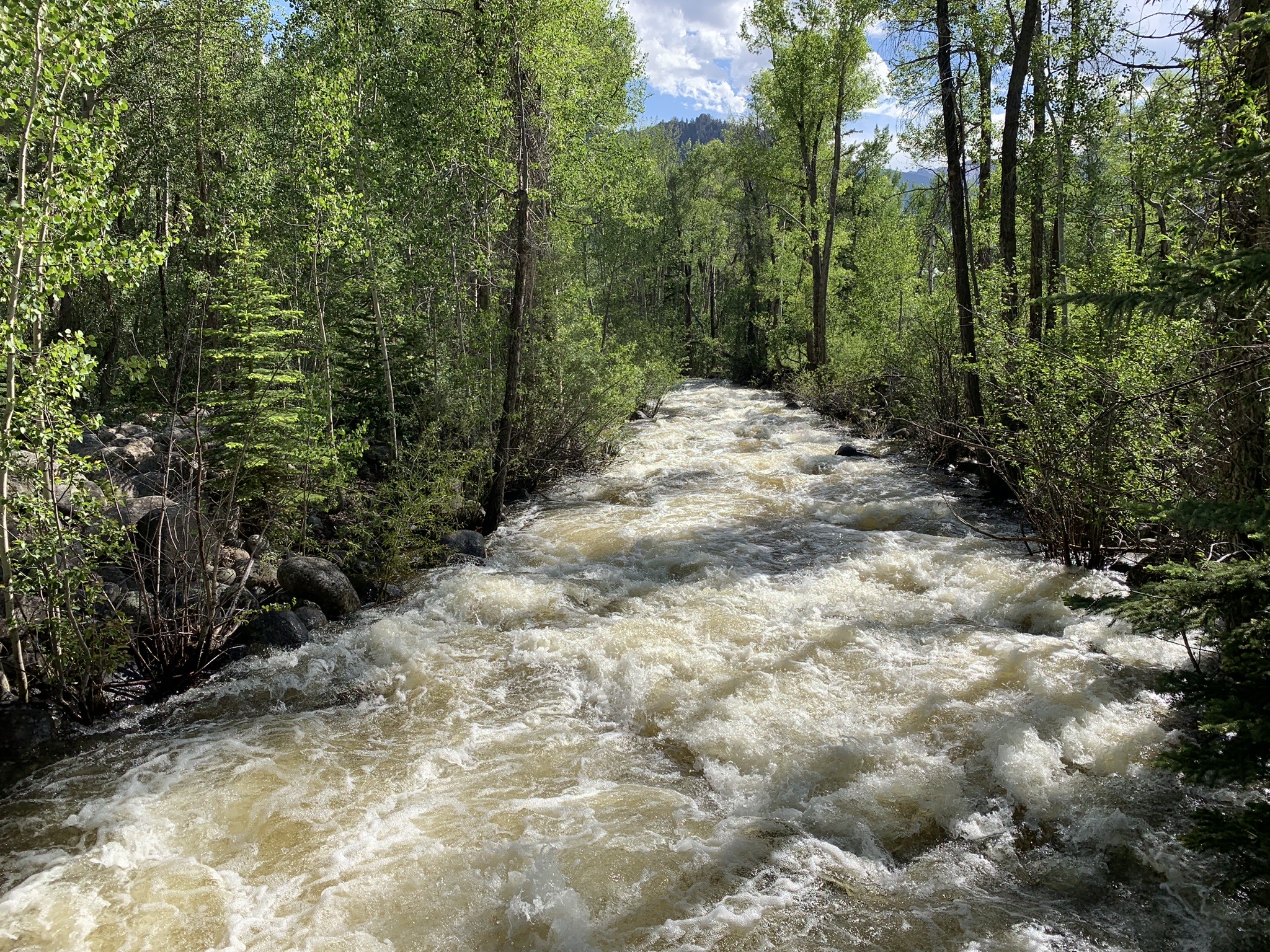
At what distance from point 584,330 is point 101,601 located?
394 inches

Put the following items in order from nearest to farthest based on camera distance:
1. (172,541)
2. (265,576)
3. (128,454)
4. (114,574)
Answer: (172,541) → (114,574) → (265,576) → (128,454)

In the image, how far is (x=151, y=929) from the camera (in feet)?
11.9

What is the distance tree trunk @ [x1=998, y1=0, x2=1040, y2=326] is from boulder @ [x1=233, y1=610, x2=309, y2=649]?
10.5 m

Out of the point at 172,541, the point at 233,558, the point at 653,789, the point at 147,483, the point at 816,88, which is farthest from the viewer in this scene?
the point at 816,88

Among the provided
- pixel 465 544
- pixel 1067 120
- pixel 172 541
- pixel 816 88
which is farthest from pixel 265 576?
pixel 816 88

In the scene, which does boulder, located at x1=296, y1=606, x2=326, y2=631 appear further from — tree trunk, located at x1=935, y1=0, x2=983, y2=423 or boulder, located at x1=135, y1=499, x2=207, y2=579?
tree trunk, located at x1=935, y1=0, x2=983, y2=423

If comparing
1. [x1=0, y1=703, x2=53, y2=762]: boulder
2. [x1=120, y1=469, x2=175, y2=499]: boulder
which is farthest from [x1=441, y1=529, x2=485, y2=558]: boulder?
[x1=0, y1=703, x2=53, y2=762]: boulder

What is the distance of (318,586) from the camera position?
774 cm

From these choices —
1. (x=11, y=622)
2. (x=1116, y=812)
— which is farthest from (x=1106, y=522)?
(x=11, y=622)

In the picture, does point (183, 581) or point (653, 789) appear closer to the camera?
point (653, 789)

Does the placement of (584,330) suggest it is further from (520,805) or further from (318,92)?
(520,805)

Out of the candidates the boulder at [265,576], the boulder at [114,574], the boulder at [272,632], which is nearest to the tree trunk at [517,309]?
the boulder at [265,576]

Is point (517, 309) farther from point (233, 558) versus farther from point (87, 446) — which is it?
point (87, 446)

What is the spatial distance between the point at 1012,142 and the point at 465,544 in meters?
10.4
